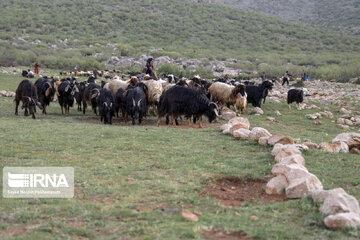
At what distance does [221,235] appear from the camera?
4438mm

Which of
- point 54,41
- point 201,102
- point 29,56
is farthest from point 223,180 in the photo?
point 54,41

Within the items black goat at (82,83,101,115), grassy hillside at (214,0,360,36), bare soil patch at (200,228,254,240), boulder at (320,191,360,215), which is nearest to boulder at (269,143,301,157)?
boulder at (320,191,360,215)

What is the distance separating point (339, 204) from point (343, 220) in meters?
0.27

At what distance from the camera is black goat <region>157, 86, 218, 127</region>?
532 inches

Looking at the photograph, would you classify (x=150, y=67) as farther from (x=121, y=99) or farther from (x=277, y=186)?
(x=277, y=186)

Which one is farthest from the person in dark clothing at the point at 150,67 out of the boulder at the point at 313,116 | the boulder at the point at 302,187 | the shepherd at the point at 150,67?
the boulder at the point at 302,187

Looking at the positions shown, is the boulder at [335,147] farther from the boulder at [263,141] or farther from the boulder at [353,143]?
the boulder at [263,141]

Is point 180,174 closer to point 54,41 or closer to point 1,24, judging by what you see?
point 54,41

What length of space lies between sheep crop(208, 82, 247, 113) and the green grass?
21.2 feet

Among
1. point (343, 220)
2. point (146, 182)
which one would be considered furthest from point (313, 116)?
point (343, 220)

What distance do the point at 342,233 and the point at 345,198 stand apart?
526 mm

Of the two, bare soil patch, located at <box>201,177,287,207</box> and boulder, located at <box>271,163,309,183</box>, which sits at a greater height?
boulder, located at <box>271,163,309,183</box>

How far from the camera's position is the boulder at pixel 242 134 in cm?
1019

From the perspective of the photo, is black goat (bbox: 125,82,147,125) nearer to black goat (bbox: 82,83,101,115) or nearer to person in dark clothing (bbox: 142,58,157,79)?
black goat (bbox: 82,83,101,115)
